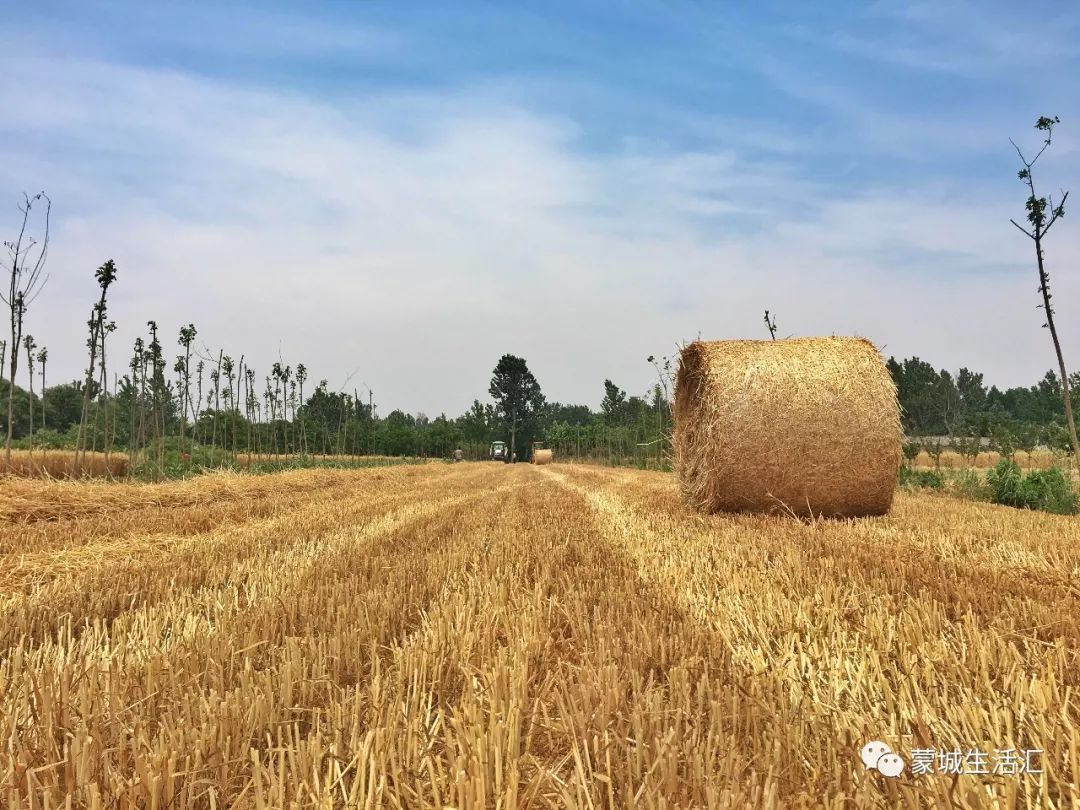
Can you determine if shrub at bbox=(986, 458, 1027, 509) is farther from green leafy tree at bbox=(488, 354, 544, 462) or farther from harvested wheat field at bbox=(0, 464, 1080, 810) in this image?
green leafy tree at bbox=(488, 354, 544, 462)

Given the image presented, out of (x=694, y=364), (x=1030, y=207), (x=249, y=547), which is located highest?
(x=1030, y=207)

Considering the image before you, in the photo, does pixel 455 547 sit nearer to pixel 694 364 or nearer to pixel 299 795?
pixel 299 795

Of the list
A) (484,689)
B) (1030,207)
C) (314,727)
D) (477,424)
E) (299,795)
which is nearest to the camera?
(299,795)

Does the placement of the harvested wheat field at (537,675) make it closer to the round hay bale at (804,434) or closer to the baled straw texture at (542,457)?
the round hay bale at (804,434)

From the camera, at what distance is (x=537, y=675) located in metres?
2.47

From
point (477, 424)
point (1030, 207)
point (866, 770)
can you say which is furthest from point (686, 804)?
point (477, 424)

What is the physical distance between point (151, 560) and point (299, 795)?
466cm

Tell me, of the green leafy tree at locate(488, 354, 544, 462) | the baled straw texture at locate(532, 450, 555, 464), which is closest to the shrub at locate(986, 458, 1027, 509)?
the baled straw texture at locate(532, 450, 555, 464)

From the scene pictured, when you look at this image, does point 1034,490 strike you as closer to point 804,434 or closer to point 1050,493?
point 1050,493

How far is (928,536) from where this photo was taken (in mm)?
6016

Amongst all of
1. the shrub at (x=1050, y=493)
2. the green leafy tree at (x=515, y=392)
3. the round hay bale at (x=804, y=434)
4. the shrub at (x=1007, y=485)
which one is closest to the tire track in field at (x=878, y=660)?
the round hay bale at (x=804, y=434)

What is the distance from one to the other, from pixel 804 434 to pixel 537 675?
6.47m

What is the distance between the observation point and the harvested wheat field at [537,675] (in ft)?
5.10

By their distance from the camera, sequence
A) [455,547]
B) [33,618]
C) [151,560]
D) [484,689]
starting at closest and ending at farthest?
[484,689] < [33,618] < [151,560] < [455,547]
